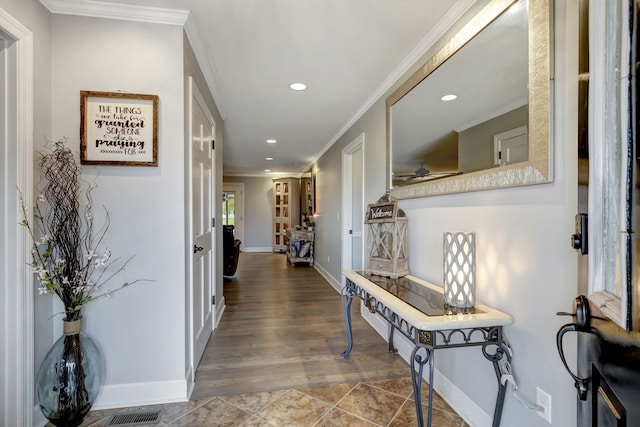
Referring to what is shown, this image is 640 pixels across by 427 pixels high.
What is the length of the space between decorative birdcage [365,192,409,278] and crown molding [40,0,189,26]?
178cm

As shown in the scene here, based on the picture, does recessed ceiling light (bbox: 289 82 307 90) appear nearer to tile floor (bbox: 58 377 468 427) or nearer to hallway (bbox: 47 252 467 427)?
hallway (bbox: 47 252 467 427)

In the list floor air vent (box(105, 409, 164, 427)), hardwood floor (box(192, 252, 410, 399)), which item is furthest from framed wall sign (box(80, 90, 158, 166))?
hardwood floor (box(192, 252, 410, 399))

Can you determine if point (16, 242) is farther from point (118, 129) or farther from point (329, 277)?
point (329, 277)

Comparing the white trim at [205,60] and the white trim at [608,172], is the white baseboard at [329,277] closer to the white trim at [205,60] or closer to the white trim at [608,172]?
the white trim at [205,60]

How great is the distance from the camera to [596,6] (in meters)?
0.67

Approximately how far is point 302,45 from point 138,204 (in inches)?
59.1

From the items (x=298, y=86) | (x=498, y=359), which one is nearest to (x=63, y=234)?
(x=298, y=86)

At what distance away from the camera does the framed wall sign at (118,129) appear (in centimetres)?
180

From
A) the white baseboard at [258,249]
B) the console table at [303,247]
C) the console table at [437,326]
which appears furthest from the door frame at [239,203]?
the console table at [437,326]

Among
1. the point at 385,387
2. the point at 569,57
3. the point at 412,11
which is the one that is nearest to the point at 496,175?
the point at 569,57

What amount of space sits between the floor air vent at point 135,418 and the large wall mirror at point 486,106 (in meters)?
2.11

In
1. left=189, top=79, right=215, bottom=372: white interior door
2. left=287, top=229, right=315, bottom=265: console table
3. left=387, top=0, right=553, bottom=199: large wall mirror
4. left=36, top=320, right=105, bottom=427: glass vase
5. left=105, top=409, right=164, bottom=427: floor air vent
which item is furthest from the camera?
left=287, top=229, right=315, bottom=265: console table

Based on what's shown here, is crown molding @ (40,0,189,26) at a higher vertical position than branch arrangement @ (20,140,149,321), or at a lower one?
higher

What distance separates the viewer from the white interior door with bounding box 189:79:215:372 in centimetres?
218
